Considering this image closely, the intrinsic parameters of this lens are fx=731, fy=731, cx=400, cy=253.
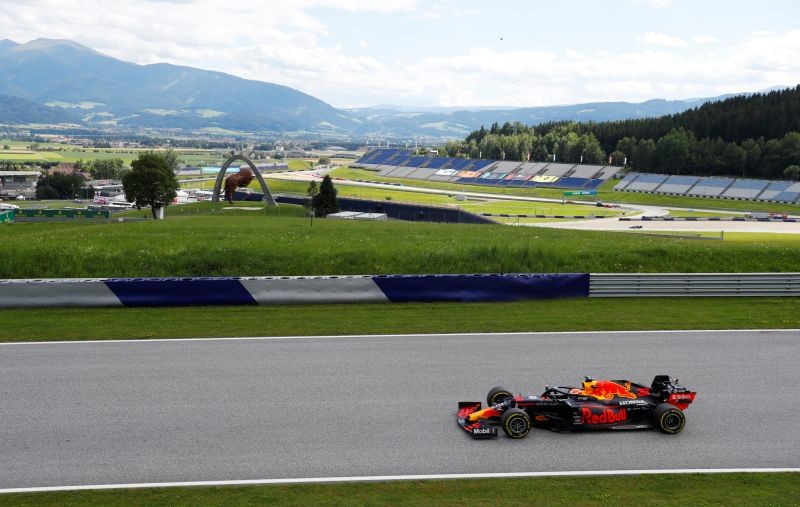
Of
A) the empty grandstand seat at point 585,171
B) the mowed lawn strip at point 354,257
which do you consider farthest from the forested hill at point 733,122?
the mowed lawn strip at point 354,257

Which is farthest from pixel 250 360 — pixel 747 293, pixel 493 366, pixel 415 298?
pixel 747 293

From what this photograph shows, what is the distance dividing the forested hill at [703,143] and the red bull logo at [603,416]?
123 meters

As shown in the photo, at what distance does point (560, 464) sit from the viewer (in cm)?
1121

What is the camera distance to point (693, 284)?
2361 centimetres

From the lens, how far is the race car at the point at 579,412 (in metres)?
12.2

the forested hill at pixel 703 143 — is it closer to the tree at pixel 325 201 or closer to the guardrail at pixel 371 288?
the tree at pixel 325 201

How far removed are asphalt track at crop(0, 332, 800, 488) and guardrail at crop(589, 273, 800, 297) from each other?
4300mm

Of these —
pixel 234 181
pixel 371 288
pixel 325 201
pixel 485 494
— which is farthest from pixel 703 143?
pixel 485 494

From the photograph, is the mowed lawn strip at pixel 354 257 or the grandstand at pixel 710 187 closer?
the mowed lawn strip at pixel 354 257

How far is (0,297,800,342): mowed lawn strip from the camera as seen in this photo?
62.8 feet

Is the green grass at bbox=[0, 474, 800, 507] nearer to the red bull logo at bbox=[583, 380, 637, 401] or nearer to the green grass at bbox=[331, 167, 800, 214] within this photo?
the red bull logo at bbox=[583, 380, 637, 401]

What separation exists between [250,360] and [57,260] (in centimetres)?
1267

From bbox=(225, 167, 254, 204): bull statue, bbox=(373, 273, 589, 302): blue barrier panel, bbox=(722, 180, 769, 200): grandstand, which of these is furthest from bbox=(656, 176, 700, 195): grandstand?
bbox=(373, 273, 589, 302): blue barrier panel

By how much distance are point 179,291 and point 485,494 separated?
14.4 metres
